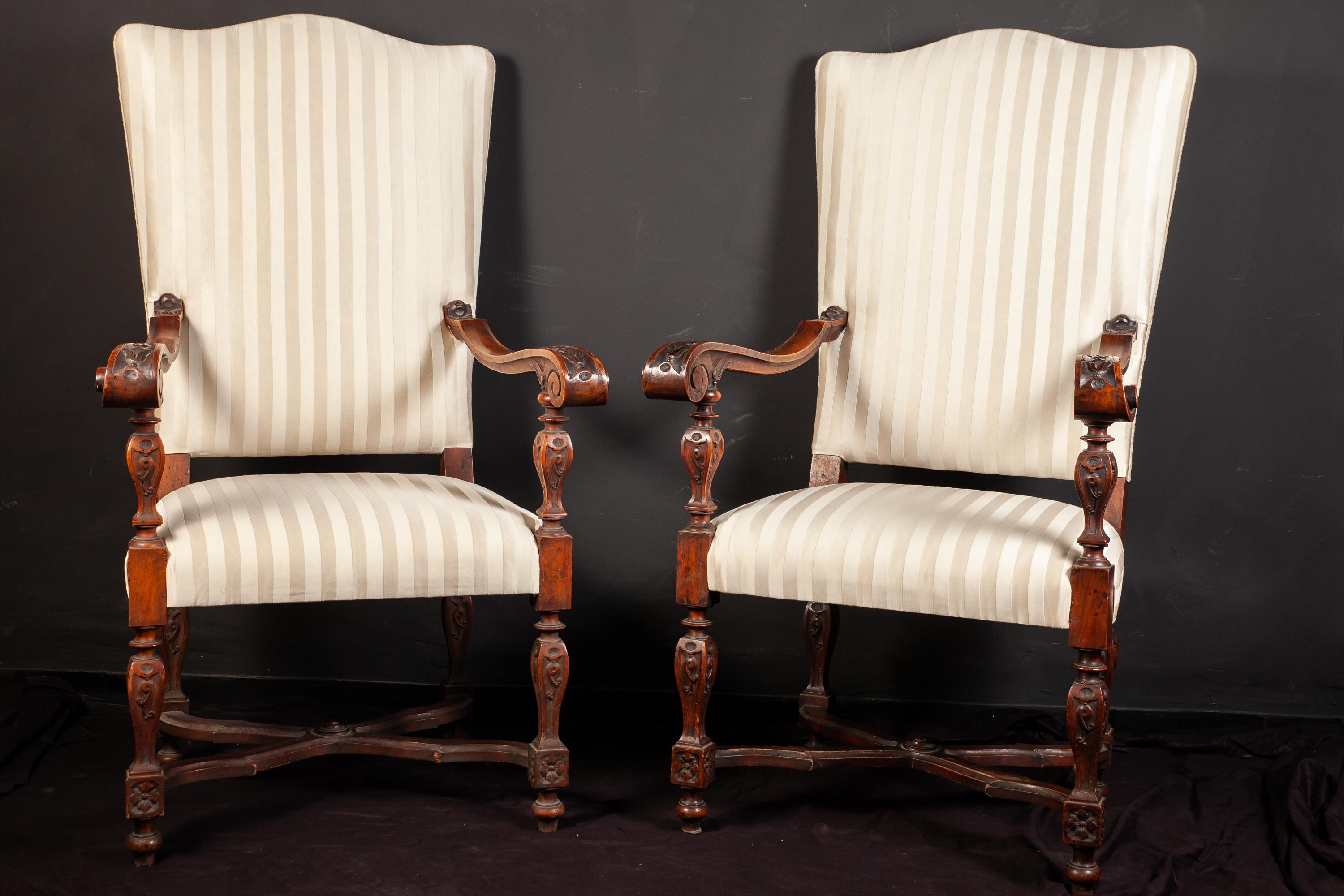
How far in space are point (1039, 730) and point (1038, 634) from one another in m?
0.22

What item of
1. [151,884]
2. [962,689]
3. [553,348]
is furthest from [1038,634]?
[151,884]

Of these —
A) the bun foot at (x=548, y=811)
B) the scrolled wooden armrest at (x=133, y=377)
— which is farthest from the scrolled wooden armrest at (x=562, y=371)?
the bun foot at (x=548, y=811)

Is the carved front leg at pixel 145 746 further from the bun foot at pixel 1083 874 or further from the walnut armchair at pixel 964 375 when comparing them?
the bun foot at pixel 1083 874

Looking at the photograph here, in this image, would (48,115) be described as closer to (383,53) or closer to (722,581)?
(383,53)

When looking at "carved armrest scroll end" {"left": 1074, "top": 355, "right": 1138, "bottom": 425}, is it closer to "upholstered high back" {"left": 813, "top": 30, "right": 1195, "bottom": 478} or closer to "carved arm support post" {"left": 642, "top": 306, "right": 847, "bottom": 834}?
"upholstered high back" {"left": 813, "top": 30, "right": 1195, "bottom": 478}

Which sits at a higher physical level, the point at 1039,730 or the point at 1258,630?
the point at 1258,630

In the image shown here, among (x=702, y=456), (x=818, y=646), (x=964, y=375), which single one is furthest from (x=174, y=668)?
(x=964, y=375)

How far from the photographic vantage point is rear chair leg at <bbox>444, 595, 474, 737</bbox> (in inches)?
92.1

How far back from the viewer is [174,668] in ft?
7.30

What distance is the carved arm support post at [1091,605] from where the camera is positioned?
5.43 feet

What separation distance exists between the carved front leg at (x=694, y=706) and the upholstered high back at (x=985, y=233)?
0.53m

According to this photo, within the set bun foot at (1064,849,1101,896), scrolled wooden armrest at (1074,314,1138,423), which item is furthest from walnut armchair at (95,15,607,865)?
bun foot at (1064,849,1101,896)

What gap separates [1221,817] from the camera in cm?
207

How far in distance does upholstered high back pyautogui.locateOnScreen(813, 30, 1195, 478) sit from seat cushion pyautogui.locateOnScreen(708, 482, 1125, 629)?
8.4 inches
